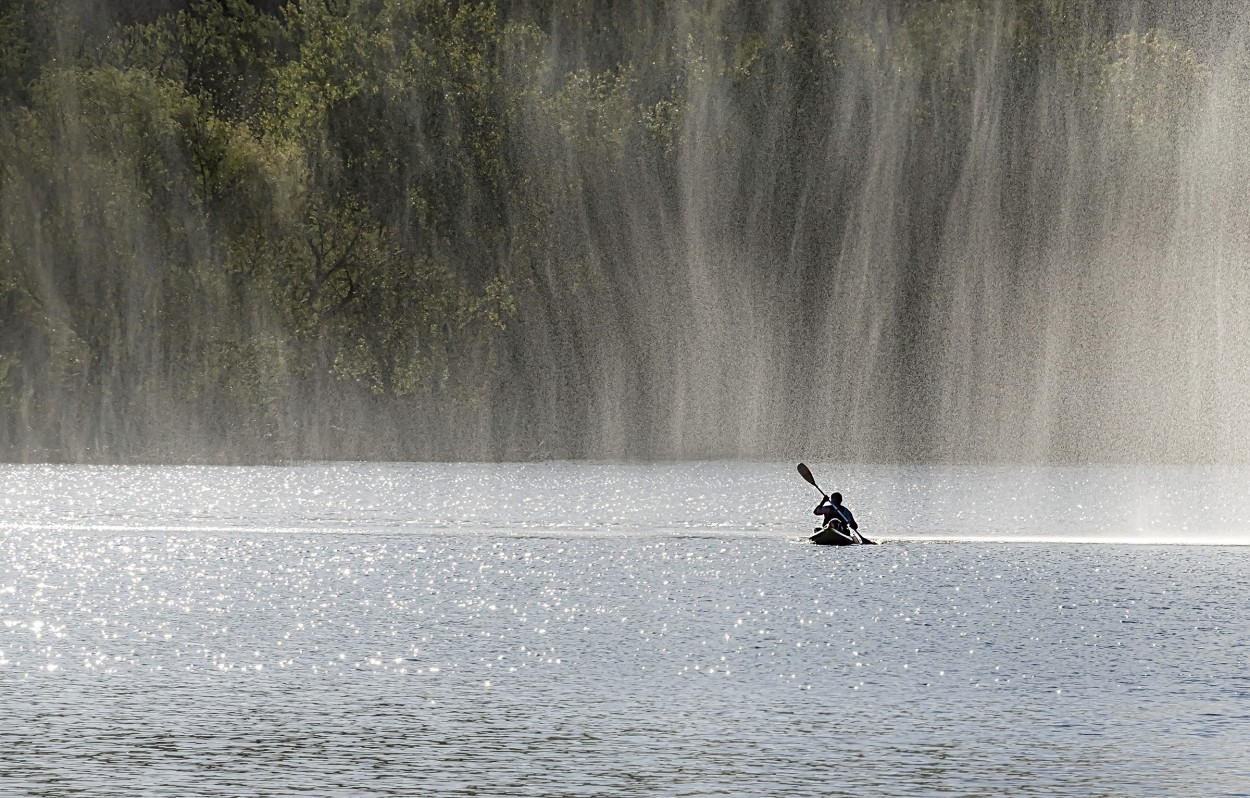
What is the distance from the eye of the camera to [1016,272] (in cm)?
10931

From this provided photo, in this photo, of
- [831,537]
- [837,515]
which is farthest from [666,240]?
[831,537]

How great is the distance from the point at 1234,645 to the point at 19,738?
58.9 ft

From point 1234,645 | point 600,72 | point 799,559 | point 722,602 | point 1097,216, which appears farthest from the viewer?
point 600,72

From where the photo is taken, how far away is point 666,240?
110 m

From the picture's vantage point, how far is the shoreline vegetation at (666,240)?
105 m

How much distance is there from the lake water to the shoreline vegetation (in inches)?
1533

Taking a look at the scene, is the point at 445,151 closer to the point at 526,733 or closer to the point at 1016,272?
the point at 1016,272

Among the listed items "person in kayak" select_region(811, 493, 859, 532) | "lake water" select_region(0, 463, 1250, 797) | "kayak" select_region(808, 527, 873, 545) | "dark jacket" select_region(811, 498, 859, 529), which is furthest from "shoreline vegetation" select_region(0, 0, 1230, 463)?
"kayak" select_region(808, 527, 873, 545)

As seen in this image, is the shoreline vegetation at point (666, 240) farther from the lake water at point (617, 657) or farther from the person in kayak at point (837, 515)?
the person in kayak at point (837, 515)

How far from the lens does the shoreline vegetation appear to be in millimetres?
105312

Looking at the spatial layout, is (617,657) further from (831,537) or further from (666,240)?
(666,240)

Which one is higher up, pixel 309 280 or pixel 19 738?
pixel 309 280

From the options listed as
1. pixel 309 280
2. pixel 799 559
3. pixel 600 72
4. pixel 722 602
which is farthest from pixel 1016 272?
pixel 722 602

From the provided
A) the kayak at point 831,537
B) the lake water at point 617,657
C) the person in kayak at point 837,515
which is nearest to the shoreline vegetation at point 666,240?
the lake water at point 617,657
